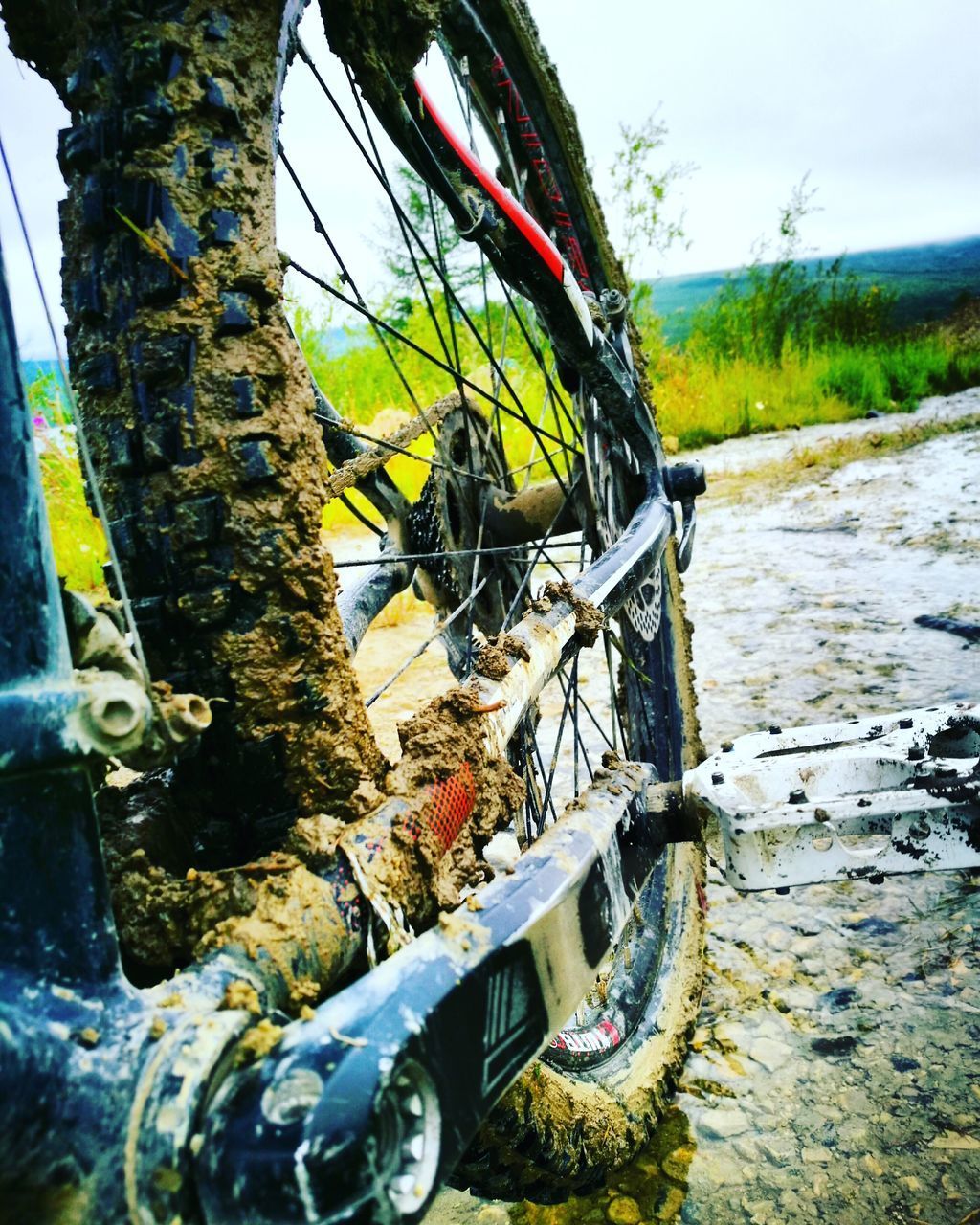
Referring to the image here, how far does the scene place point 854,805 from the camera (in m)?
0.96

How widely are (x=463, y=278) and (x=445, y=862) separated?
759 cm

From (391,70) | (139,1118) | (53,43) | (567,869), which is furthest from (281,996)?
(391,70)

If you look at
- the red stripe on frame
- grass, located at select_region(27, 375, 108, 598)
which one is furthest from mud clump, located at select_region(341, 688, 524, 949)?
grass, located at select_region(27, 375, 108, 598)

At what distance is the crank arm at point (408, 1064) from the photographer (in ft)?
1.50

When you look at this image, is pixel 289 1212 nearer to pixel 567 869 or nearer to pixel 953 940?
pixel 567 869

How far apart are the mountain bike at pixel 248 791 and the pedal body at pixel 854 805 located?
79 mm

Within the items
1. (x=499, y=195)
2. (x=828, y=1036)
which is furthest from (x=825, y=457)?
(x=499, y=195)

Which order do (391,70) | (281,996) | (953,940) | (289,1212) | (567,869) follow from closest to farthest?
(289,1212) → (281,996) → (567,869) → (391,70) → (953,940)

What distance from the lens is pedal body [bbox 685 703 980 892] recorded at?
3.09 feet

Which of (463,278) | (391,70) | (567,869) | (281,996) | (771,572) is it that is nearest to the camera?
(281,996)

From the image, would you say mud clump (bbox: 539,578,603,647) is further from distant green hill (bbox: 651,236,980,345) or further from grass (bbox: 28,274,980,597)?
distant green hill (bbox: 651,236,980,345)

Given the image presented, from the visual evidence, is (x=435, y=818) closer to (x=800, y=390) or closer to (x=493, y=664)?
(x=493, y=664)

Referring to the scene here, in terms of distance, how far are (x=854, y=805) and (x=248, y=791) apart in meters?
0.61

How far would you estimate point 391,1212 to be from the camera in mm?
479
